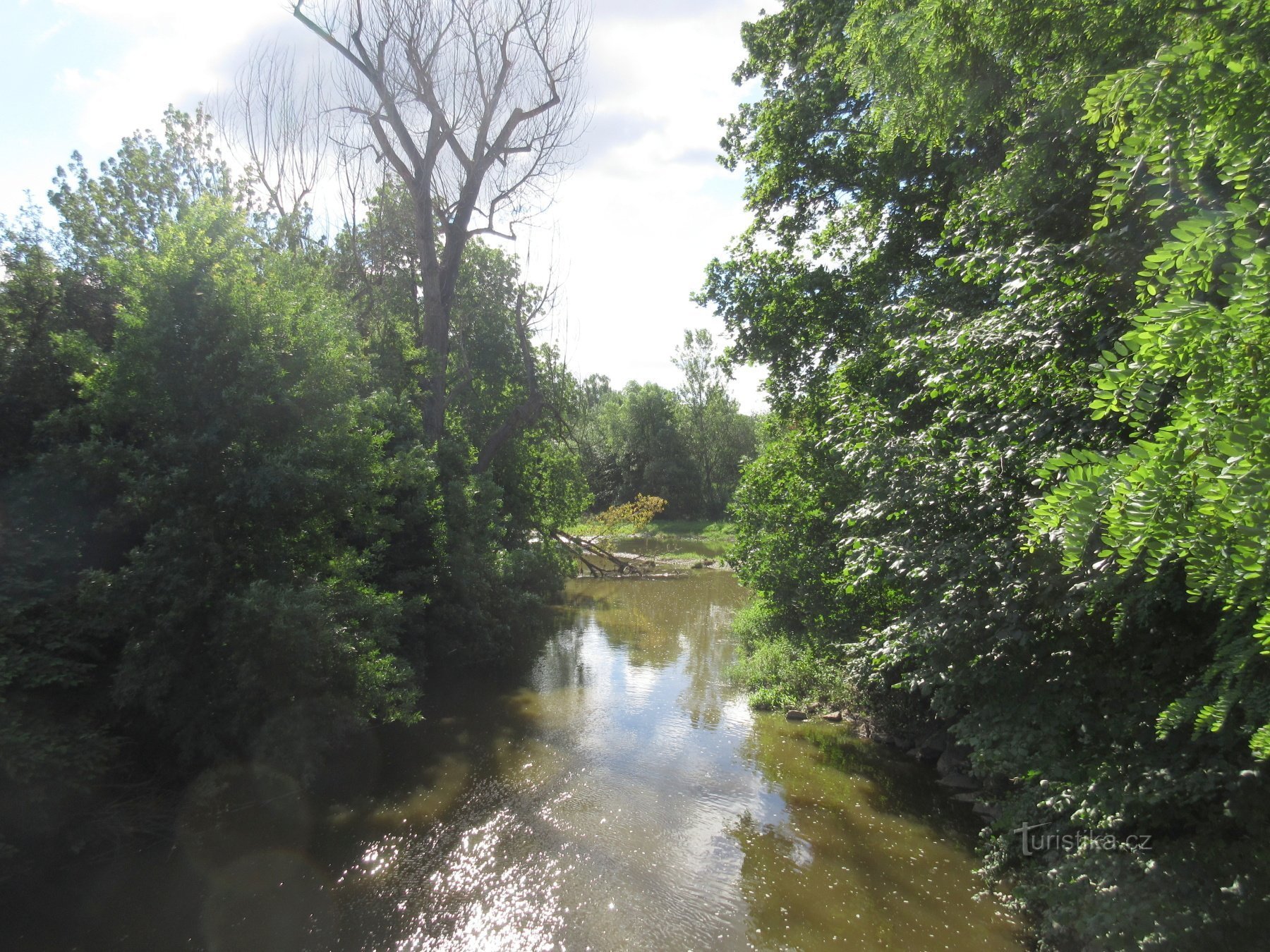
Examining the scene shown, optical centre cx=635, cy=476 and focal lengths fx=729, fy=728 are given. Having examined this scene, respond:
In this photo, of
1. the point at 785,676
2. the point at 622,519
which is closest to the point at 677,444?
the point at 622,519

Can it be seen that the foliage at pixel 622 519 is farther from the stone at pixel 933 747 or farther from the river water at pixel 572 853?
the stone at pixel 933 747

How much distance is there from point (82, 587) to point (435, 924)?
4.66 metres

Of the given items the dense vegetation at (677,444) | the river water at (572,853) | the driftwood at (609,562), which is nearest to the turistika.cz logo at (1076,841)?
Result: the river water at (572,853)

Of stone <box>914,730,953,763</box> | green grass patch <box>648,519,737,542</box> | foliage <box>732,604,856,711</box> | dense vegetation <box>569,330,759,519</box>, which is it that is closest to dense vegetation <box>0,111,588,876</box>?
foliage <box>732,604,856,711</box>

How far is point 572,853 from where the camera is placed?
7047mm

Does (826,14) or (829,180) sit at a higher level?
(826,14)

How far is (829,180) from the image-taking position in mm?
11742

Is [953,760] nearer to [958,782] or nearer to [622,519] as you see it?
[958,782]

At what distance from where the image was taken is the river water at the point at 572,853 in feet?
19.1

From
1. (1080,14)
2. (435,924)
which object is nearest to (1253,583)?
(1080,14)

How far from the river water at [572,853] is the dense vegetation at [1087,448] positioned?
0.97 meters

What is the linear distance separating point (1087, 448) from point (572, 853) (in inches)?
225

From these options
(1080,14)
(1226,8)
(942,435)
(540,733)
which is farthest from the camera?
(540,733)

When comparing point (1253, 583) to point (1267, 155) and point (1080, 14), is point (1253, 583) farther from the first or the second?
point (1080, 14)
